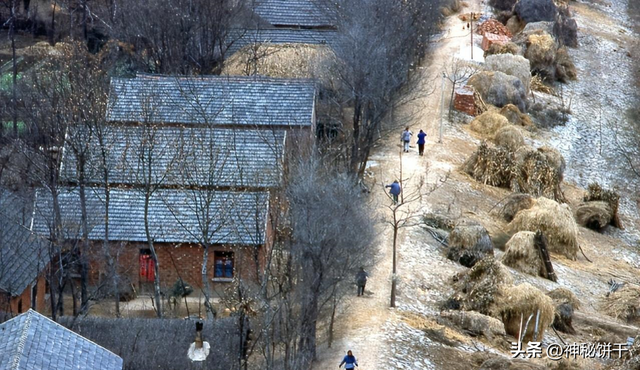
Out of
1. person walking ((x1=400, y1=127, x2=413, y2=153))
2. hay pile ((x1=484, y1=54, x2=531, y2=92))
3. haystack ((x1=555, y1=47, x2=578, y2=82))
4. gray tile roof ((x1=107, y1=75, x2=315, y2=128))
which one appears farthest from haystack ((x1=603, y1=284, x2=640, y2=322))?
haystack ((x1=555, y1=47, x2=578, y2=82))

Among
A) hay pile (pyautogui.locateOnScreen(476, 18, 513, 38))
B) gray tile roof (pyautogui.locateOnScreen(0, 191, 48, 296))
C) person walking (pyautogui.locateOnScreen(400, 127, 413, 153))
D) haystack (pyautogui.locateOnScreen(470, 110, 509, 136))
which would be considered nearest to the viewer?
gray tile roof (pyautogui.locateOnScreen(0, 191, 48, 296))

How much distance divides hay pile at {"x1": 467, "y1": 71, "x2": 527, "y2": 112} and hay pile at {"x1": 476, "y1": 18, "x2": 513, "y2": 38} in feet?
37.4

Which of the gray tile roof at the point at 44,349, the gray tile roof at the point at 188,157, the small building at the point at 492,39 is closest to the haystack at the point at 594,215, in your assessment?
the gray tile roof at the point at 188,157

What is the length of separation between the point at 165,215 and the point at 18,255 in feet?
19.2

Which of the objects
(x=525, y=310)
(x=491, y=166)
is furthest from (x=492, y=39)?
(x=525, y=310)

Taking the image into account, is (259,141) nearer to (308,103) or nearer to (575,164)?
(308,103)

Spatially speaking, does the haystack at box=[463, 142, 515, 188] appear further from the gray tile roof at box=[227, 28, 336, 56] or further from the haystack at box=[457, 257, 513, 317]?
the haystack at box=[457, 257, 513, 317]

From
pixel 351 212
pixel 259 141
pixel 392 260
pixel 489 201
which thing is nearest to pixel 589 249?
pixel 489 201

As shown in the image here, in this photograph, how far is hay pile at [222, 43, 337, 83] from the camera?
5253 cm

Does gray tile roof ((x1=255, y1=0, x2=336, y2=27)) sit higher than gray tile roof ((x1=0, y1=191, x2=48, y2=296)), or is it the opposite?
gray tile roof ((x1=255, y1=0, x2=336, y2=27))

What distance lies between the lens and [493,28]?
7194 cm

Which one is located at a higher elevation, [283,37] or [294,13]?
[294,13]

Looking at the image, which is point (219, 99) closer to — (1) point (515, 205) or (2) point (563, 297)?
(1) point (515, 205)

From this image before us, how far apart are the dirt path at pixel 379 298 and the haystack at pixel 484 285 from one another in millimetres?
2553
